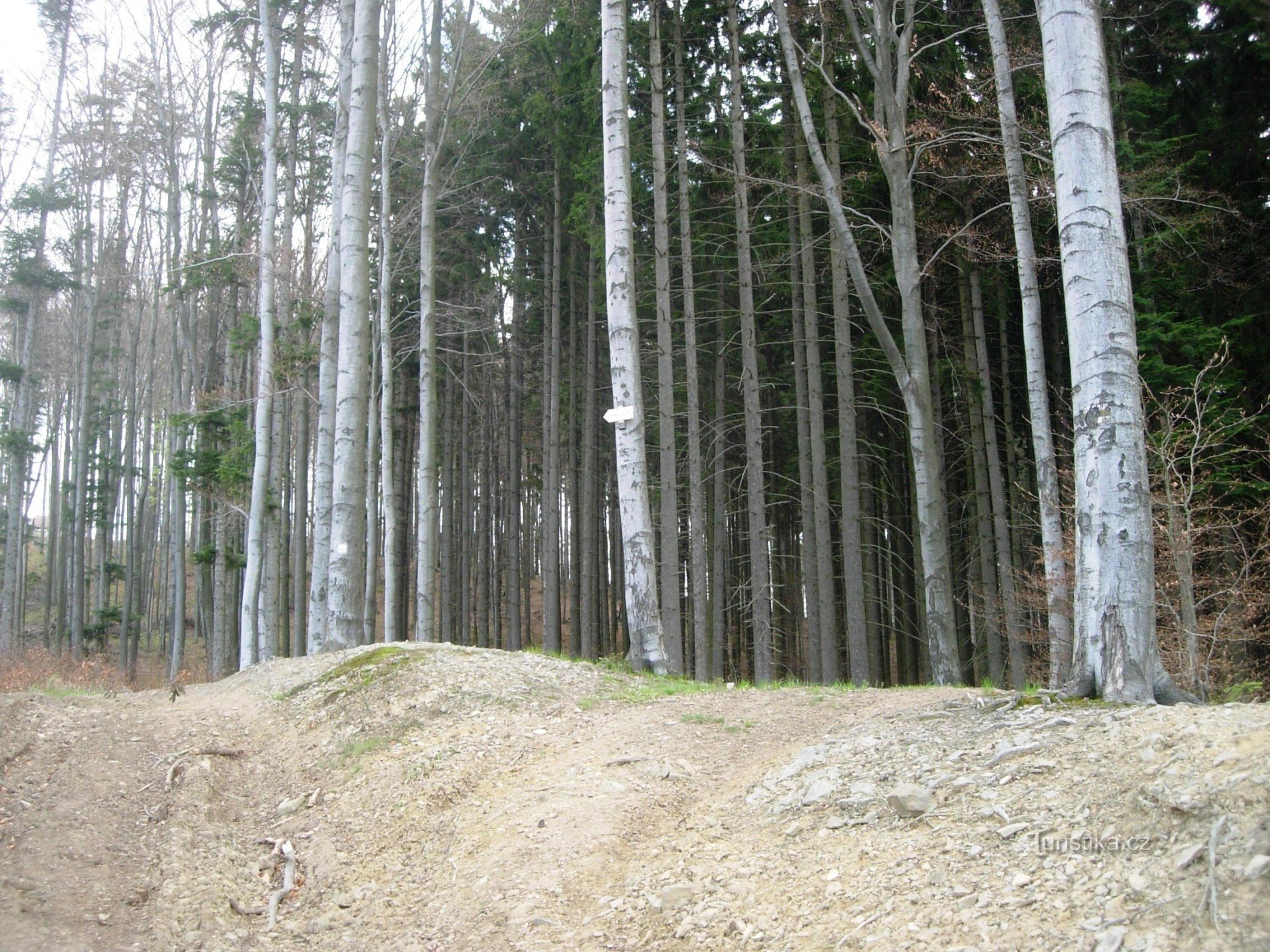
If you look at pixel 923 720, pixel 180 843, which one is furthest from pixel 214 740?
pixel 923 720

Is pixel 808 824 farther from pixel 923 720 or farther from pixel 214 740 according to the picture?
pixel 214 740

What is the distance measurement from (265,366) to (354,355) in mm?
6896

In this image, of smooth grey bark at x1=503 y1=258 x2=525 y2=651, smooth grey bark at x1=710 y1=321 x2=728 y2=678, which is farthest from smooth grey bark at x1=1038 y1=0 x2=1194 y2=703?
smooth grey bark at x1=503 y1=258 x2=525 y2=651

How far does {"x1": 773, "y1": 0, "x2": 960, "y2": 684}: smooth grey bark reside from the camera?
37.9ft

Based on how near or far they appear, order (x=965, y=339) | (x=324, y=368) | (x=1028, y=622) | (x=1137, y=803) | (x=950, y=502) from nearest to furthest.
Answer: (x=1137, y=803) < (x=324, y=368) < (x=1028, y=622) < (x=965, y=339) < (x=950, y=502)

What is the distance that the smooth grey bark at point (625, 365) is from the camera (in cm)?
938

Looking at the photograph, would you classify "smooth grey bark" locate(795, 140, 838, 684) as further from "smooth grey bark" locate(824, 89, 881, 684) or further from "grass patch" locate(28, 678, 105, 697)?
"grass patch" locate(28, 678, 105, 697)

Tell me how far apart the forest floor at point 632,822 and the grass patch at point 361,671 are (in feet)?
0.66

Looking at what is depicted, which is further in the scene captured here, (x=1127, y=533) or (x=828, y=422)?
(x=828, y=422)

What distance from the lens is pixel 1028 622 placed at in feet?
48.4

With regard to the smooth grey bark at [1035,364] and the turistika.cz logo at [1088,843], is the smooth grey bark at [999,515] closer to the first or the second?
the smooth grey bark at [1035,364]

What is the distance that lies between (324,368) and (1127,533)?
36.4 feet

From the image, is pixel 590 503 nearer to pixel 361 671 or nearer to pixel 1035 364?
pixel 1035 364

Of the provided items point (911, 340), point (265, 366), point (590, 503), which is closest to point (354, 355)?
point (265, 366)
